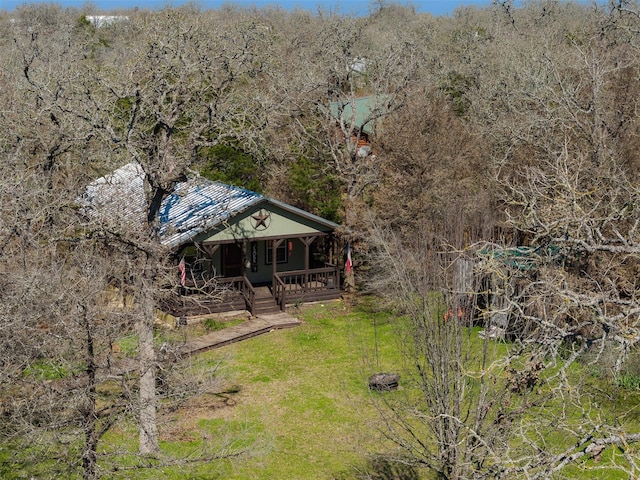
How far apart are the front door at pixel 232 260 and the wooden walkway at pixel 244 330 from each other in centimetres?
305

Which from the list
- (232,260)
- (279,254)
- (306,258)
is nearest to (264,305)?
(306,258)

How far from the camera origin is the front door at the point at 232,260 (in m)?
26.8

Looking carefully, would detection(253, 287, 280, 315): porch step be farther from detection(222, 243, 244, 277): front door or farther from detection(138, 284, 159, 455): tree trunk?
detection(138, 284, 159, 455): tree trunk

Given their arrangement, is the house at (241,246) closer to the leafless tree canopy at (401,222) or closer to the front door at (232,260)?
the front door at (232,260)

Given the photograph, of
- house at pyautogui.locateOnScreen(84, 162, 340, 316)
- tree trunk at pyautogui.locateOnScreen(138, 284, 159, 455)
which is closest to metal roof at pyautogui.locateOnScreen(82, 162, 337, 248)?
house at pyautogui.locateOnScreen(84, 162, 340, 316)

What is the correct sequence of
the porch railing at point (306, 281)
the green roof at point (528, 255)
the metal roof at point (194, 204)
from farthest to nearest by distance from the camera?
the porch railing at point (306, 281) → the metal roof at point (194, 204) → the green roof at point (528, 255)

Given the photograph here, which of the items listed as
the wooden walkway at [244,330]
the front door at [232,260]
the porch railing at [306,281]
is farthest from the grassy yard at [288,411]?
the front door at [232,260]

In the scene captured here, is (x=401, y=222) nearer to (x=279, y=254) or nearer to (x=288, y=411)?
(x=279, y=254)

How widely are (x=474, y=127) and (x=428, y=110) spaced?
6205 mm

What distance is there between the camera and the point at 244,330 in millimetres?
22859

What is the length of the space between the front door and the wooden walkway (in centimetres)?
305

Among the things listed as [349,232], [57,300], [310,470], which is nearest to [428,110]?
[349,232]

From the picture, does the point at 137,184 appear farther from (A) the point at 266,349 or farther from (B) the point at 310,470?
(B) the point at 310,470

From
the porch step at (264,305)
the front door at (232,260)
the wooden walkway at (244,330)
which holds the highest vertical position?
the front door at (232,260)
